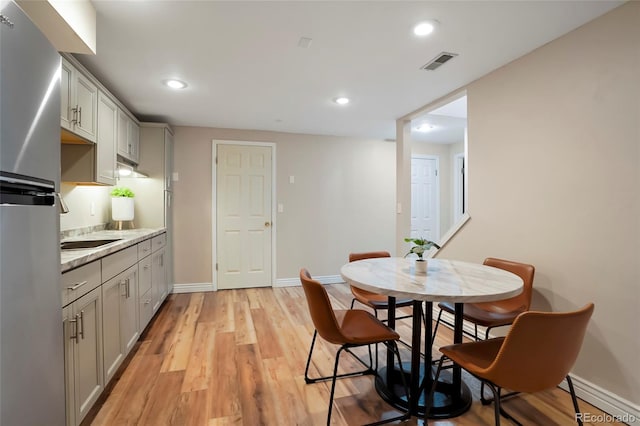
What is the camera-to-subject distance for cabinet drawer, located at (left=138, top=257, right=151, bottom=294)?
2.63 m

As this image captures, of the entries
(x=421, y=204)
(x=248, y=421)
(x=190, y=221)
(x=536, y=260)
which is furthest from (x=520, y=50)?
(x=190, y=221)

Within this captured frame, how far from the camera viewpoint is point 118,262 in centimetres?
211

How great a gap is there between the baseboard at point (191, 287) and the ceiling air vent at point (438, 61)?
12.3ft

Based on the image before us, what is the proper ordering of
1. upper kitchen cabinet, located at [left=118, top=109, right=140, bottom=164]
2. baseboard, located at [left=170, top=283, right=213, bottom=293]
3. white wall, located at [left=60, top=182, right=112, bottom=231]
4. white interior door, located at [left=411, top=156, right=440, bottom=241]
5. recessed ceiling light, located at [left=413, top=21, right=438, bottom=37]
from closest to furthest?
recessed ceiling light, located at [left=413, top=21, right=438, bottom=37]
white wall, located at [left=60, top=182, right=112, bottom=231]
upper kitchen cabinet, located at [left=118, top=109, right=140, bottom=164]
baseboard, located at [left=170, top=283, right=213, bottom=293]
white interior door, located at [left=411, top=156, right=440, bottom=241]

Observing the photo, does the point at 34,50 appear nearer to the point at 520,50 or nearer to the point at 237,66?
the point at 237,66

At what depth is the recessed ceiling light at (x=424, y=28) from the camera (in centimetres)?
186

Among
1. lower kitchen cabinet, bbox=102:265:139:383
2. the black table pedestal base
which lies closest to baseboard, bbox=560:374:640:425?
the black table pedestal base

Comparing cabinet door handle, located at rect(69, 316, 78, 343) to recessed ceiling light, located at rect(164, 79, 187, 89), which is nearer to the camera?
cabinet door handle, located at rect(69, 316, 78, 343)

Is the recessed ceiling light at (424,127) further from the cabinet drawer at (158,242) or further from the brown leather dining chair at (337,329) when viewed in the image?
the cabinet drawer at (158,242)

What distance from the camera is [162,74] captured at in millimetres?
2559

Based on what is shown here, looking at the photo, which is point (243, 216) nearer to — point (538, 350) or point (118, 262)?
point (118, 262)

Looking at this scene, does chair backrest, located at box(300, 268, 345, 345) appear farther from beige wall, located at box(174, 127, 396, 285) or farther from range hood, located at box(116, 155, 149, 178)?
beige wall, located at box(174, 127, 396, 285)

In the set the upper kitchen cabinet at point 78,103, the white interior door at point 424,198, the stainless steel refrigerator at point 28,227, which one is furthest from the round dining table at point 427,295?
the white interior door at point 424,198

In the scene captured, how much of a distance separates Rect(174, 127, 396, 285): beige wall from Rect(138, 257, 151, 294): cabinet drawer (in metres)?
1.32
